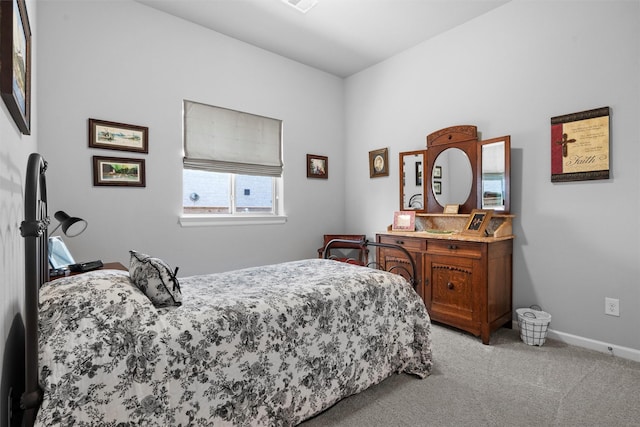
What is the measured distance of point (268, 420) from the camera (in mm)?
1443

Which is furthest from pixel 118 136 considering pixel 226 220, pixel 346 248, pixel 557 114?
pixel 557 114

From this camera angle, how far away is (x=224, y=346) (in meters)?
1.30

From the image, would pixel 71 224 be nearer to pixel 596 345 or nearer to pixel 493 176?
pixel 493 176

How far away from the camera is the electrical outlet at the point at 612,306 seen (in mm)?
2336

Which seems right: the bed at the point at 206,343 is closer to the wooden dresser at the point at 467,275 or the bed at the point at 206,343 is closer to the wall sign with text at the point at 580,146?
the wooden dresser at the point at 467,275

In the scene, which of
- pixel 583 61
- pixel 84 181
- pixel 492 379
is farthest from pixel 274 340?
pixel 583 61

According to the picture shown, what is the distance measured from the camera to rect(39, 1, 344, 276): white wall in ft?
8.23

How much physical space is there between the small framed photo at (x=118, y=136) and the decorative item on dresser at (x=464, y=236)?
96.7 inches

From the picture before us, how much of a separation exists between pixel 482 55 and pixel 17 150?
3488mm

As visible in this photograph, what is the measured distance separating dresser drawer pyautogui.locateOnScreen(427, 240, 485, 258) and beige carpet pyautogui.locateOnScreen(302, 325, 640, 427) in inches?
29.3

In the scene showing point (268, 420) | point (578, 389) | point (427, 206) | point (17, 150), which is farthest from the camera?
point (427, 206)

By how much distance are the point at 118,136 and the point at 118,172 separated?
1.01 ft

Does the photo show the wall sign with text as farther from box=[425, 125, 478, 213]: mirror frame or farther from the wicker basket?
the wicker basket

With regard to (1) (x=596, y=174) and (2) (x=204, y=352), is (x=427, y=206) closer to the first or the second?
(1) (x=596, y=174)
